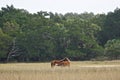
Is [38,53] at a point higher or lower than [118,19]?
lower

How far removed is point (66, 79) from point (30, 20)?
1668 inches

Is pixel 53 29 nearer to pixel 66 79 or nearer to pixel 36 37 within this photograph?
pixel 36 37

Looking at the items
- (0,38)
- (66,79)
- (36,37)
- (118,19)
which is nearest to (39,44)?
(36,37)

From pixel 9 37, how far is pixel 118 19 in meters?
17.4

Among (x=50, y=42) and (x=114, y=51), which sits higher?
(x=50, y=42)

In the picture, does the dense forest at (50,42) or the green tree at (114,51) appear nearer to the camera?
the green tree at (114,51)

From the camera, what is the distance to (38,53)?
50.4 m

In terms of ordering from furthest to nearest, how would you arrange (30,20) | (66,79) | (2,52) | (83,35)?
1. (30,20)
2. (83,35)
3. (2,52)
4. (66,79)

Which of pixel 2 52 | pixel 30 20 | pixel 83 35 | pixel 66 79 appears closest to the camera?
pixel 66 79

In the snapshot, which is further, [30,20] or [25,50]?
[30,20]

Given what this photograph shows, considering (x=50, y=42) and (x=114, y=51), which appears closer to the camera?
(x=114, y=51)

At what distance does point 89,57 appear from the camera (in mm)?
51875

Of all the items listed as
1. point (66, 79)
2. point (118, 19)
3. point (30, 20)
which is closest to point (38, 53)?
point (30, 20)

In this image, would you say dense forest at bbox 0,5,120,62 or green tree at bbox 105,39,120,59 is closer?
green tree at bbox 105,39,120,59
